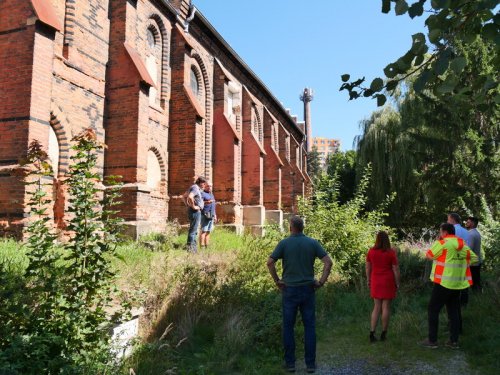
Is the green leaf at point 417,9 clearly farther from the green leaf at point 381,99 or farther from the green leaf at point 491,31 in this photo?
the green leaf at point 381,99

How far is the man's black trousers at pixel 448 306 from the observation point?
5.82m

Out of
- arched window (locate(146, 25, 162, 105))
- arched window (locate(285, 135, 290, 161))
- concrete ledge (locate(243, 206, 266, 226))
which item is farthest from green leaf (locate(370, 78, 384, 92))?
arched window (locate(285, 135, 290, 161))

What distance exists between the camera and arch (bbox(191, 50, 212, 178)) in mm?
16031

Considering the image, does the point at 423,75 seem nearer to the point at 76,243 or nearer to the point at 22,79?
the point at 76,243

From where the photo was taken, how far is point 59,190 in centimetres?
903

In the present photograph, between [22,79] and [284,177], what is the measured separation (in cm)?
2023

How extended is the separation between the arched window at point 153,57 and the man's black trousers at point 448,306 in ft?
34.9

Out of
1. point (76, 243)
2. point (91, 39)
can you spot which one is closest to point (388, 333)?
point (76, 243)

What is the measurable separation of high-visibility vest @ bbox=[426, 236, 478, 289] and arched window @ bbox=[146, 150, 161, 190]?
9744 millimetres

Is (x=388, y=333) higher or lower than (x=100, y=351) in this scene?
lower

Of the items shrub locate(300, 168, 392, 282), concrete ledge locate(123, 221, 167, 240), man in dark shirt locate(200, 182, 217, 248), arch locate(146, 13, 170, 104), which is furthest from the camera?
arch locate(146, 13, 170, 104)

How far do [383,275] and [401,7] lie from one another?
4572 millimetres

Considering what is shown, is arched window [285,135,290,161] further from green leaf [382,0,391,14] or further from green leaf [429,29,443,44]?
green leaf [429,29,443,44]

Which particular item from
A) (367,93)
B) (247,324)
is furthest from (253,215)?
(367,93)
